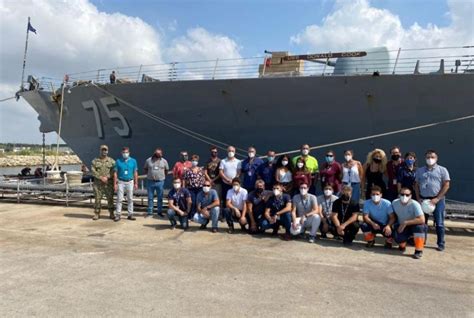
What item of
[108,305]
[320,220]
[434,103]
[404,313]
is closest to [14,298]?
[108,305]

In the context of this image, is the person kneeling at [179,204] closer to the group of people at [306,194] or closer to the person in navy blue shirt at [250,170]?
the group of people at [306,194]

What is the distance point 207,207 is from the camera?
21.3ft

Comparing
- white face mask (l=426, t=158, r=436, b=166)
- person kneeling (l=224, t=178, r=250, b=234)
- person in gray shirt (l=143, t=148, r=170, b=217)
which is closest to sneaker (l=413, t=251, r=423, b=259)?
white face mask (l=426, t=158, r=436, b=166)

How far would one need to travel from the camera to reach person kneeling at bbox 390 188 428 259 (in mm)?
5082

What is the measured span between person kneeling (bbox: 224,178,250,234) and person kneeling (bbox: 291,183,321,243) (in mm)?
802

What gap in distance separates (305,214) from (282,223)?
38 centimetres

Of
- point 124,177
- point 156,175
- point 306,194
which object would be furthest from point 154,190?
point 306,194

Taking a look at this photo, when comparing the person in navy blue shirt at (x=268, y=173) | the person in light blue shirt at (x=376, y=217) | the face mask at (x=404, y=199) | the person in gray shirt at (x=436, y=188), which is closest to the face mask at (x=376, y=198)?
the person in light blue shirt at (x=376, y=217)

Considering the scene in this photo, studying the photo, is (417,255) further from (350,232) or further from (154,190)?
(154,190)

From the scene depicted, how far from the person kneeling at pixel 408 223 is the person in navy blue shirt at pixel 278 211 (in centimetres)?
147

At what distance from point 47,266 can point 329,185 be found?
3.93m

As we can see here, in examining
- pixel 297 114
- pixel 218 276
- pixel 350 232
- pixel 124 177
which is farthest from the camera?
pixel 297 114

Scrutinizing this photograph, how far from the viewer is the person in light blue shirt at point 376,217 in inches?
215

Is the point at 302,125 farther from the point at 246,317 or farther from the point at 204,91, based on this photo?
the point at 246,317
